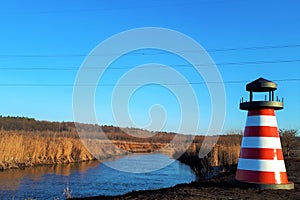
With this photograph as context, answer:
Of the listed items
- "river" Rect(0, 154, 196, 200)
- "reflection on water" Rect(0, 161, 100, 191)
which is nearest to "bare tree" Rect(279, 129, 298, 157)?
"river" Rect(0, 154, 196, 200)

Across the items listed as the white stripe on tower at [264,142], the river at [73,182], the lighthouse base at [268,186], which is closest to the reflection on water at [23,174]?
the river at [73,182]

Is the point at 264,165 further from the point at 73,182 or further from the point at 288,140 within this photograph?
the point at 288,140

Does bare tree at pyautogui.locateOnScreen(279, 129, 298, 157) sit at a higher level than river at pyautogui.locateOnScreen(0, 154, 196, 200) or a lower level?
higher

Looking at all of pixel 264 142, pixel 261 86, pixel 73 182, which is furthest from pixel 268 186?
pixel 73 182

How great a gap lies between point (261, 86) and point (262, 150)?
1337 mm

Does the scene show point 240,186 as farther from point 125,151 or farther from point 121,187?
point 125,151

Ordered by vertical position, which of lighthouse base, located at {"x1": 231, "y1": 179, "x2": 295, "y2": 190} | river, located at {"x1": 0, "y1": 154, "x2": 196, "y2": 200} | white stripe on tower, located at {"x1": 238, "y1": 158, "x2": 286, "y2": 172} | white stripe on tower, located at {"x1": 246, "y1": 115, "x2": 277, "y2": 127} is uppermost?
white stripe on tower, located at {"x1": 246, "y1": 115, "x2": 277, "y2": 127}

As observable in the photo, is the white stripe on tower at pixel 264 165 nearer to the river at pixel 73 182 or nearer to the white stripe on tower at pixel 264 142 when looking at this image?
the white stripe on tower at pixel 264 142

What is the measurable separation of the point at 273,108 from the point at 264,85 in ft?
1.67

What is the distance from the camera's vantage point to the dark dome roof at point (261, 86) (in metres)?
7.20

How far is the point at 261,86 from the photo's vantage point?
7.21 meters

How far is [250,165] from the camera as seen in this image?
686 cm

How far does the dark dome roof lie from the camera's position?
7.20 meters

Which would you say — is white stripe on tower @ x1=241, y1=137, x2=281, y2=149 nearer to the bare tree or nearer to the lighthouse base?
the lighthouse base
